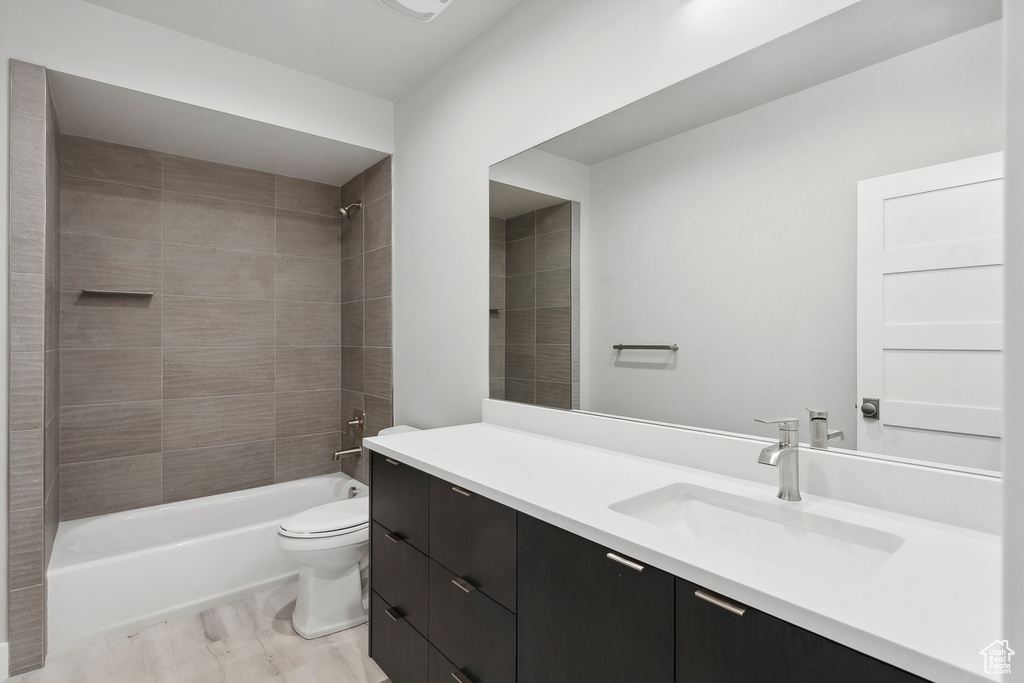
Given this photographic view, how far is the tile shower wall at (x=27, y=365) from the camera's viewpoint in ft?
5.97

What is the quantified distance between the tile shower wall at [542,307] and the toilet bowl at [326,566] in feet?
2.81

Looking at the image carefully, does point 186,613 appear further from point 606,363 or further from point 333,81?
point 333,81

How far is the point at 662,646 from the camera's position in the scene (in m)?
0.84

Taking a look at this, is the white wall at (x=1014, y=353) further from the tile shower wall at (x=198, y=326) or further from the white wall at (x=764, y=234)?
the tile shower wall at (x=198, y=326)

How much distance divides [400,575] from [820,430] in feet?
4.10

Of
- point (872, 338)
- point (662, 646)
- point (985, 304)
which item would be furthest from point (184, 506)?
point (985, 304)

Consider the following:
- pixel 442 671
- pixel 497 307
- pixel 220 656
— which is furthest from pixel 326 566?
pixel 497 307

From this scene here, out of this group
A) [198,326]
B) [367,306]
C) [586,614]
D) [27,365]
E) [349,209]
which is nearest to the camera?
[586,614]

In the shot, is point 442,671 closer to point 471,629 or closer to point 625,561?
point 471,629

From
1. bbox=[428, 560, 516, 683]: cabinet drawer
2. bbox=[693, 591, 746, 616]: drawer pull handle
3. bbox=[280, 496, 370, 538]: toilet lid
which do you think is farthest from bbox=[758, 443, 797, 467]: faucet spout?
bbox=[280, 496, 370, 538]: toilet lid

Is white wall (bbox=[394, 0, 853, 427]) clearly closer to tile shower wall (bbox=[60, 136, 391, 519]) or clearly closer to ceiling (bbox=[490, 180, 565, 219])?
ceiling (bbox=[490, 180, 565, 219])

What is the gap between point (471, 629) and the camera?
126 cm

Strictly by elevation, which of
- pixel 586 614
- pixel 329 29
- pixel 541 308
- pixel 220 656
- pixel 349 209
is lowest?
→ pixel 220 656

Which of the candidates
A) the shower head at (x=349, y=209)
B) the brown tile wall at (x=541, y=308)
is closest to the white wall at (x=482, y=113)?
the brown tile wall at (x=541, y=308)
